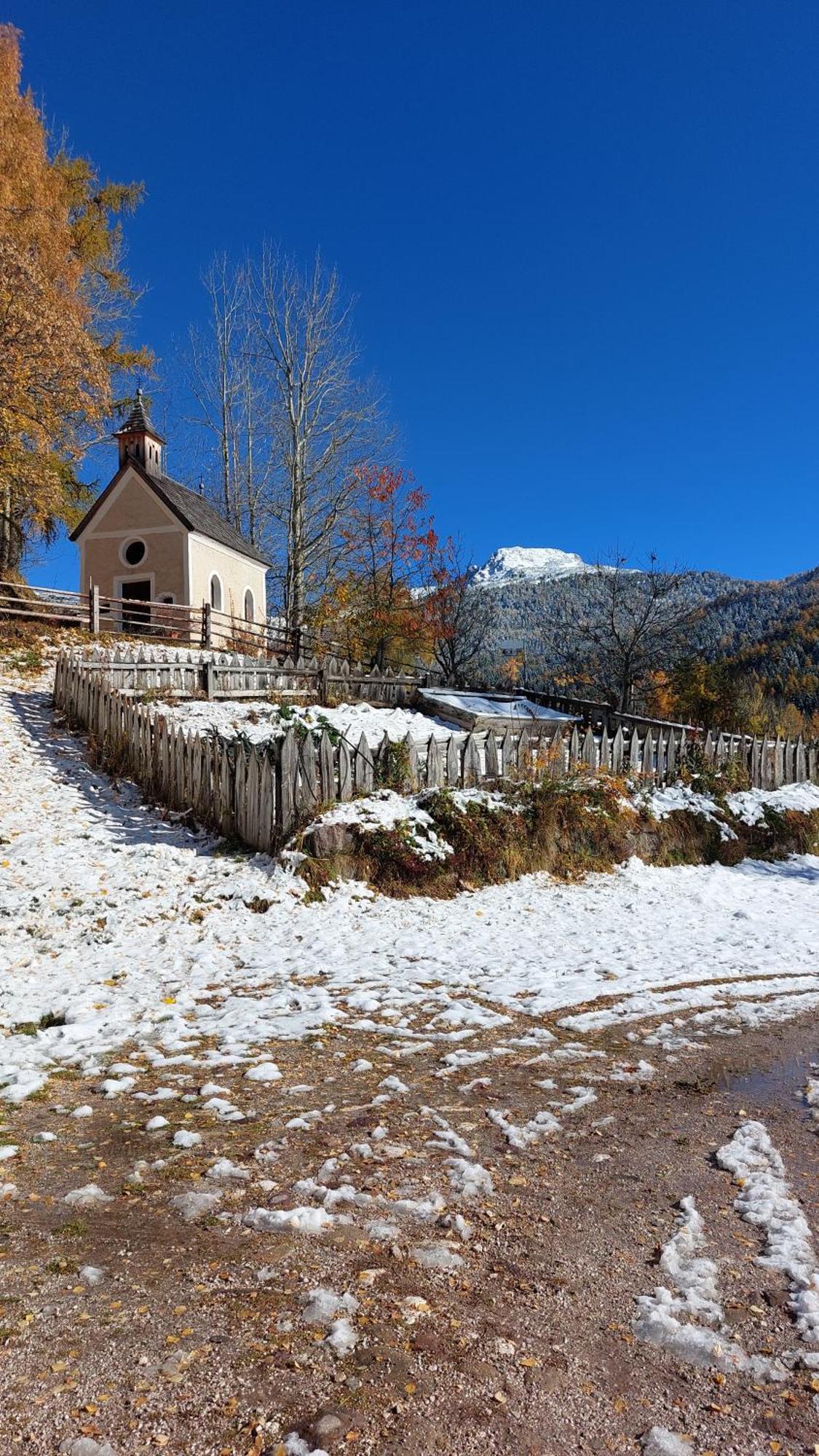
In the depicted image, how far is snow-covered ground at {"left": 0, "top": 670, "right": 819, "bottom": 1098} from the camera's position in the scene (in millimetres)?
5738

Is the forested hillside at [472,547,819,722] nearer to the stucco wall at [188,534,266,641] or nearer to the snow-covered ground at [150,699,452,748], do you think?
the snow-covered ground at [150,699,452,748]

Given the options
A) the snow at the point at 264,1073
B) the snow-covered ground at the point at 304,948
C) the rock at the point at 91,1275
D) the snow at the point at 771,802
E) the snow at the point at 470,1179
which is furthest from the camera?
the snow at the point at 771,802

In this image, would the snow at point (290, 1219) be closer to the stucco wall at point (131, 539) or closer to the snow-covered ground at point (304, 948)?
the snow-covered ground at point (304, 948)

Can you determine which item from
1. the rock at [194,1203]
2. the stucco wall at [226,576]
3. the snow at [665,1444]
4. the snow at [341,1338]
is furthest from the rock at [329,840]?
the stucco wall at [226,576]

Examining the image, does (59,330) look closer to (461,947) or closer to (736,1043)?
(461,947)

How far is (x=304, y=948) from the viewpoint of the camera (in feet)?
25.1

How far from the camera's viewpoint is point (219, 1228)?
3102 millimetres

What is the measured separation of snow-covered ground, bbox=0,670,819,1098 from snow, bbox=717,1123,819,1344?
75.9 inches

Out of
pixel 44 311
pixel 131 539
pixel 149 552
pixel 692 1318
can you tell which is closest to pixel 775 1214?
pixel 692 1318

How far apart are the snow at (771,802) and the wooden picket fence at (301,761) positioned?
23.9 inches

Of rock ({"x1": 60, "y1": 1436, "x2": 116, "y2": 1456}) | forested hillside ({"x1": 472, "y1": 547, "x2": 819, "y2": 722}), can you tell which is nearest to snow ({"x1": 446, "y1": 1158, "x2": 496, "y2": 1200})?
rock ({"x1": 60, "y1": 1436, "x2": 116, "y2": 1456})

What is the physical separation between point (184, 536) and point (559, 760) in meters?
23.0

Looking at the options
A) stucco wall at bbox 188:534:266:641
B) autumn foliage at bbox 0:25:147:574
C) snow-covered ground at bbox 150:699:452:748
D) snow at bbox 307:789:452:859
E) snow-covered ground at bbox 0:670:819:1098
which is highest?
A: autumn foliage at bbox 0:25:147:574

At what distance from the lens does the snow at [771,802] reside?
1330cm
